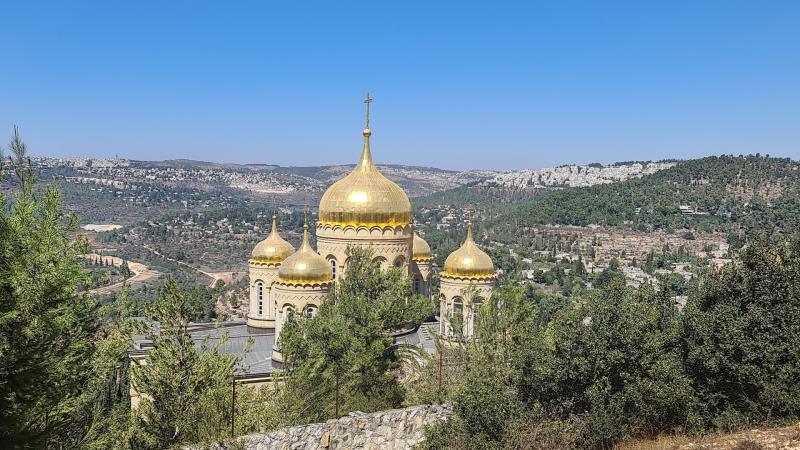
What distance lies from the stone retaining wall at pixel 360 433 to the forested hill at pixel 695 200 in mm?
90162

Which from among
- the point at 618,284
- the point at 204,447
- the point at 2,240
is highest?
the point at 2,240

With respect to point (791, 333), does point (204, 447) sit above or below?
below

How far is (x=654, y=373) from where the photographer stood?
14852 mm

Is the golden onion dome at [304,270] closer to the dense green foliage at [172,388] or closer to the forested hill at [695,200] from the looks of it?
the dense green foliage at [172,388]

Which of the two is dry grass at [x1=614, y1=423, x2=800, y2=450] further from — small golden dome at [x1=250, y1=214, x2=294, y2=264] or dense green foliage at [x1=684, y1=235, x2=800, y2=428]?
small golden dome at [x1=250, y1=214, x2=294, y2=264]

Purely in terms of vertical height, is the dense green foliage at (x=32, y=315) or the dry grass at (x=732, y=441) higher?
the dense green foliage at (x=32, y=315)

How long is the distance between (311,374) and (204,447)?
5.13 meters

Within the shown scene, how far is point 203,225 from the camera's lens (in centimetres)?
16312

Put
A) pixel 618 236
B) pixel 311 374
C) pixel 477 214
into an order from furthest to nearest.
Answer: pixel 477 214 < pixel 618 236 < pixel 311 374

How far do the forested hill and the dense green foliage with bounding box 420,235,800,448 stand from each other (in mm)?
87644

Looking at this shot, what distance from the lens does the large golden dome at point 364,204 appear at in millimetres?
30141

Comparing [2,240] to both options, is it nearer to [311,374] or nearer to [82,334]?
[82,334]

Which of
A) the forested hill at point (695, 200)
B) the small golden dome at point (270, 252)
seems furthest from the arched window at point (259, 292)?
the forested hill at point (695, 200)

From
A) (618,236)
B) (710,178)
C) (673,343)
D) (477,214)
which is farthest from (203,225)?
(673,343)
